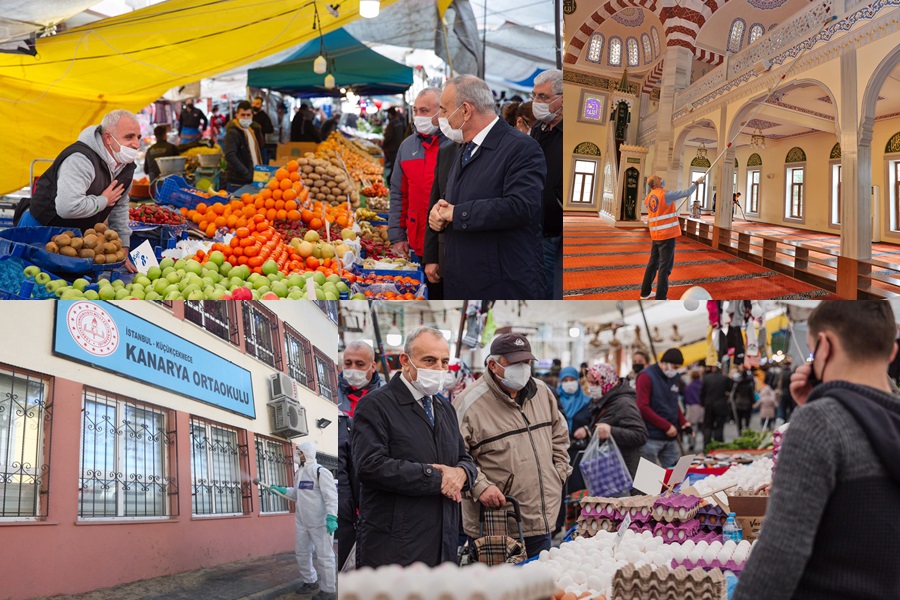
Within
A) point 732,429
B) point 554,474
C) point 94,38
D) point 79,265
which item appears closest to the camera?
point 554,474

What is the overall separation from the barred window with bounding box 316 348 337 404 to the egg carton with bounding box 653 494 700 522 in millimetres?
1258

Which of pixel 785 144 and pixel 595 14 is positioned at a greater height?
pixel 595 14

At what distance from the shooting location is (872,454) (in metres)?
1.56

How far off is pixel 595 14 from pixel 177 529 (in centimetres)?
254

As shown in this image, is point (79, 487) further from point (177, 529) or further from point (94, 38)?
point (94, 38)

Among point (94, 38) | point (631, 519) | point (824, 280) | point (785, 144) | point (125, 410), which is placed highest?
point (94, 38)

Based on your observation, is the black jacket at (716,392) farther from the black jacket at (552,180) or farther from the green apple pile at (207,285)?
the green apple pile at (207,285)

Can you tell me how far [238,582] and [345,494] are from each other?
17.4 inches

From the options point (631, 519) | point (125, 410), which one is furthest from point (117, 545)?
point (631, 519)

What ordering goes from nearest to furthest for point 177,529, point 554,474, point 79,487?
point 79,487 < point 177,529 < point 554,474

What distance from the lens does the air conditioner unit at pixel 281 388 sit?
2820 millimetres

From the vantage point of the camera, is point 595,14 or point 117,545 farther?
point 595,14

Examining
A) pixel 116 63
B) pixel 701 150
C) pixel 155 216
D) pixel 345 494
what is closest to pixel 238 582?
pixel 345 494

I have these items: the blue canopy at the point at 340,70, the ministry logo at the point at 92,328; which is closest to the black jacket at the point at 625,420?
the ministry logo at the point at 92,328
